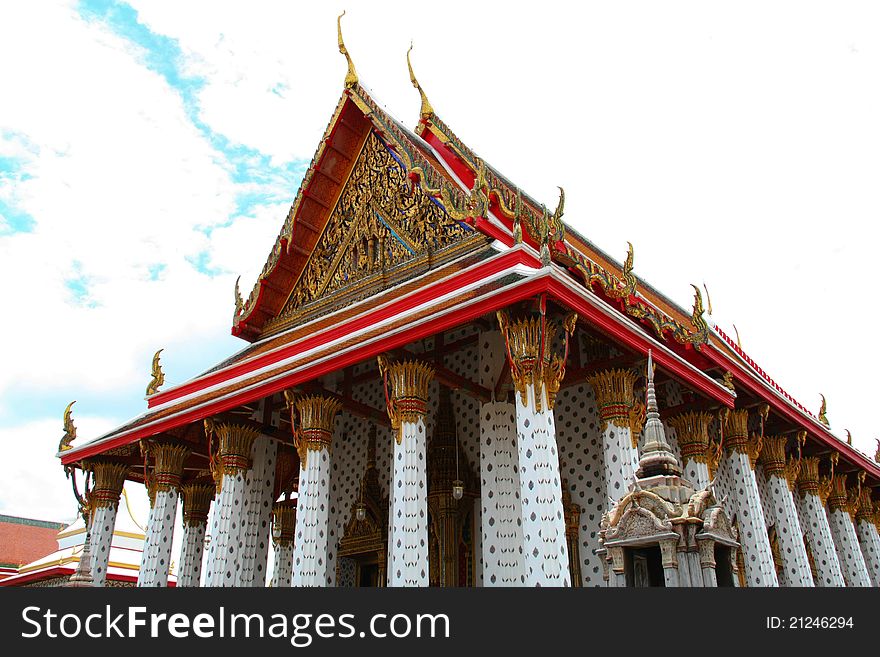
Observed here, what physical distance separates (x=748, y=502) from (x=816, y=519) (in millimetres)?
4122

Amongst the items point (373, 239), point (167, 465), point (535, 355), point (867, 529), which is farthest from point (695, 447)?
point (867, 529)

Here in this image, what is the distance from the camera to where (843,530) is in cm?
1560

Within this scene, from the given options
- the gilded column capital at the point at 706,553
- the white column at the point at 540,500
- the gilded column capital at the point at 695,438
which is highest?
the gilded column capital at the point at 695,438

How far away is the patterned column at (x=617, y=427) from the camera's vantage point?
8.97m

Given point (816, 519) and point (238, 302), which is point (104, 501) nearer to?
point (238, 302)

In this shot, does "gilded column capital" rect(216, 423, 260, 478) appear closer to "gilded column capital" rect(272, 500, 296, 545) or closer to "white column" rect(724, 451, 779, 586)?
"gilded column capital" rect(272, 500, 296, 545)

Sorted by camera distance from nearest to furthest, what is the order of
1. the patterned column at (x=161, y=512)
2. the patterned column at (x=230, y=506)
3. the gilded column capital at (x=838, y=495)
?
1. the patterned column at (x=230, y=506)
2. the patterned column at (x=161, y=512)
3. the gilded column capital at (x=838, y=495)

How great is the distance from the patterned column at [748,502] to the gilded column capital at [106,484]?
1014 cm

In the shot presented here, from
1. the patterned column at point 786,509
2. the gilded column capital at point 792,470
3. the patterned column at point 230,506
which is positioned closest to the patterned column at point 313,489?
the patterned column at point 230,506

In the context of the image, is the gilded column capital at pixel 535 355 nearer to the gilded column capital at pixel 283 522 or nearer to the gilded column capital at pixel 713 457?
the gilded column capital at pixel 713 457

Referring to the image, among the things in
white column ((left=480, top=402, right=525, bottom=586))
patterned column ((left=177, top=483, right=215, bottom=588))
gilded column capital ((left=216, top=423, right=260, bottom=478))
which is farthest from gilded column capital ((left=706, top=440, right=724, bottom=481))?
patterned column ((left=177, top=483, right=215, bottom=588))

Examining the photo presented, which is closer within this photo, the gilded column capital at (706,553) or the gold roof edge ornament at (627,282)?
the gilded column capital at (706,553)

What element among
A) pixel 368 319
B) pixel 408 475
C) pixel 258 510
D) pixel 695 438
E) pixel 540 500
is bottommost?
pixel 540 500
